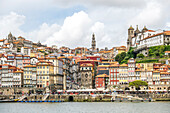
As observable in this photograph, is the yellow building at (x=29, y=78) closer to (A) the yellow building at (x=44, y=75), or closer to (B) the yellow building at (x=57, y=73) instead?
(A) the yellow building at (x=44, y=75)

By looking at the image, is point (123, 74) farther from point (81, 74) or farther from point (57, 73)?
point (57, 73)

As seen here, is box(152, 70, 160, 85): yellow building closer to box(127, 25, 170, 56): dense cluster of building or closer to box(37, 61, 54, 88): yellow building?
box(127, 25, 170, 56): dense cluster of building

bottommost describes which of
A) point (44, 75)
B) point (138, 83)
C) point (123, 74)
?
point (138, 83)

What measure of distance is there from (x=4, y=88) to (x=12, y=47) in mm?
56583

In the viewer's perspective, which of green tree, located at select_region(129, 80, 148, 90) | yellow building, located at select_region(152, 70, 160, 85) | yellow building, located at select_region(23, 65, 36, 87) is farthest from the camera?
yellow building, located at select_region(23, 65, 36, 87)

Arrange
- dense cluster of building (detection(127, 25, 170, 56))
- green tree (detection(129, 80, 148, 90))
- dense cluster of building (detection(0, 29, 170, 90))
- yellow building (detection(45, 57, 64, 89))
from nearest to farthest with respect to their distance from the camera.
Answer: green tree (detection(129, 80, 148, 90))
dense cluster of building (detection(0, 29, 170, 90))
yellow building (detection(45, 57, 64, 89))
dense cluster of building (detection(127, 25, 170, 56))

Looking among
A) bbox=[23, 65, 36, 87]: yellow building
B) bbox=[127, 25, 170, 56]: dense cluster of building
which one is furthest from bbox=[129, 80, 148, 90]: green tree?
bbox=[127, 25, 170, 56]: dense cluster of building

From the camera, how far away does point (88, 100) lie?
322 ft

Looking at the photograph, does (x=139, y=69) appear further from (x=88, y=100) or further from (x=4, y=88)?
(x=4, y=88)

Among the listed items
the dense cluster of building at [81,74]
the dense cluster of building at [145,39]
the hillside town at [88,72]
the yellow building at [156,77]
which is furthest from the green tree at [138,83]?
the dense cluster of building at [145,39]

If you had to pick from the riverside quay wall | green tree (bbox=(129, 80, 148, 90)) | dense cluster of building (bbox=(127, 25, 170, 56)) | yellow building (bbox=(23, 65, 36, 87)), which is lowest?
the riverside quay wall

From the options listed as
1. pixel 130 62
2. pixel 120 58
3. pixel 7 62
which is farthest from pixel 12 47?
pixel 130 62

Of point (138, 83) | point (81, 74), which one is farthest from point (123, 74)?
point (81, 74)

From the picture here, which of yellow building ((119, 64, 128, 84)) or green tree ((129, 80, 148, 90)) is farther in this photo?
yellow building ((119, 64, 128, 84))
